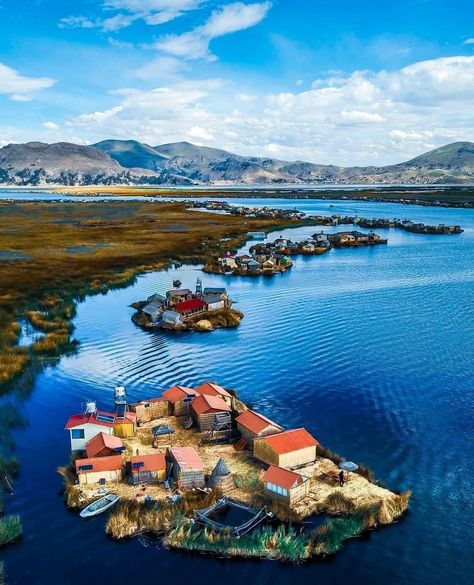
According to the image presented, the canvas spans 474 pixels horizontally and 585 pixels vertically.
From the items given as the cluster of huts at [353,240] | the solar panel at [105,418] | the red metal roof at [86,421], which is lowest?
the solar panel at [105,418]

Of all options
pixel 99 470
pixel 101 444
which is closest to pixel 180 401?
pixel 101 444

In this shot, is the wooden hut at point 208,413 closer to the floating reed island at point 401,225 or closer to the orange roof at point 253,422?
the orange roof at point 253,422

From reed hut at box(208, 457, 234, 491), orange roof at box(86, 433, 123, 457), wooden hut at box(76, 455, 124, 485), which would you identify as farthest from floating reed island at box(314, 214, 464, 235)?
wooden hut at box(76, 455, 124, 485)

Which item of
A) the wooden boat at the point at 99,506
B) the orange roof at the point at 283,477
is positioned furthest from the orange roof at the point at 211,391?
the wooden boat at the point at 99,506

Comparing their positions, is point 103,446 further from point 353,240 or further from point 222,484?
point 353,240

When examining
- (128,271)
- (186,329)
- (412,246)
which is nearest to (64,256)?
(128,271)

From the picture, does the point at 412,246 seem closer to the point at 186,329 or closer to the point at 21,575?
the point at 186,329
